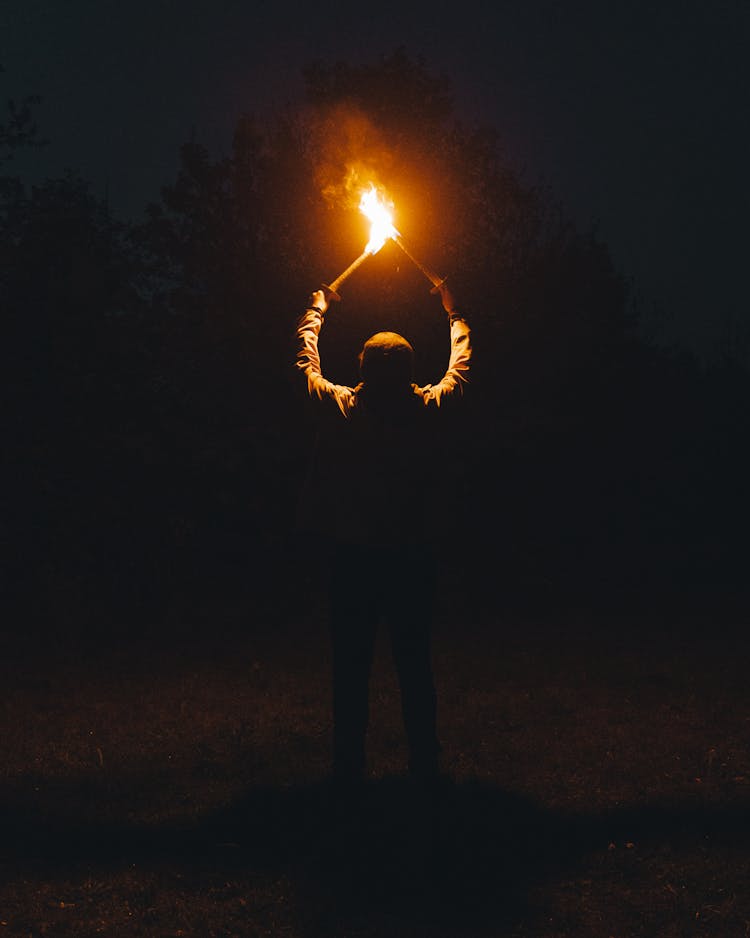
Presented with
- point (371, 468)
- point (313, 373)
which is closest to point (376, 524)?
point (371, 468)

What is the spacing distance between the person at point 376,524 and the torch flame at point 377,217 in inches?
63.1

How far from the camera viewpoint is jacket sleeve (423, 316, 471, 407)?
16.5 ft

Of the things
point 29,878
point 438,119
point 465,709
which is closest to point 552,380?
point 438,119

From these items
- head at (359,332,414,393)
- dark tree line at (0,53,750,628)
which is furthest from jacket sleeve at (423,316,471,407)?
dark tree line at (0,53,750,628)

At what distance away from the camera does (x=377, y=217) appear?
671 centimetres

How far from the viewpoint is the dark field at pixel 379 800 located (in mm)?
3930

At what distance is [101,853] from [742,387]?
22769 millimetres

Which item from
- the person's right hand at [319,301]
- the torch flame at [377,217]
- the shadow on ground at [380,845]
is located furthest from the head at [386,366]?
the shadow on ground at [380,845]

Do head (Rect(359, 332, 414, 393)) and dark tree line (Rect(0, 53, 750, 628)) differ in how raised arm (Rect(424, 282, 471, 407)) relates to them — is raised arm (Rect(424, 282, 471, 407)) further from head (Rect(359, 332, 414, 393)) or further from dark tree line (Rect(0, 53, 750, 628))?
dark tree line (Rect(0, 53, 750, 628))

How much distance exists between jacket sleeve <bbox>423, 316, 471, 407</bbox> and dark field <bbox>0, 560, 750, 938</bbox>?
2.13 m

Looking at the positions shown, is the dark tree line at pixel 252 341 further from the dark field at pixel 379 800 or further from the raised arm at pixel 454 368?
the raised arm at pixel 454 368

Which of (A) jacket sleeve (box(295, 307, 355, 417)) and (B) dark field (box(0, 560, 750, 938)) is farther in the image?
(A) jacket sleeve (box(295, 307, 355, 417))

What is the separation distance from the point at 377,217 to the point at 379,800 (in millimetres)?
3980

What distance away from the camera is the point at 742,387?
24.1 metres
